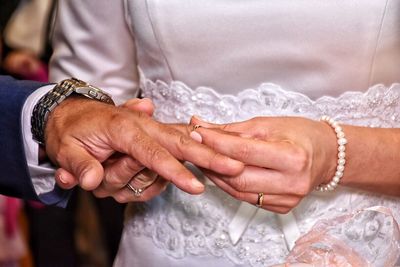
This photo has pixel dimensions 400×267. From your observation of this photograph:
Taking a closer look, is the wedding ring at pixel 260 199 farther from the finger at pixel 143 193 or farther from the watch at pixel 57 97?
the watch at pixel 57 97

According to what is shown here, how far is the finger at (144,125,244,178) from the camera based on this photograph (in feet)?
3.69

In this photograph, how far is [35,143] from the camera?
1.39m

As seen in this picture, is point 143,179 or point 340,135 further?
point 143,179

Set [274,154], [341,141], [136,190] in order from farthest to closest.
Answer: [136,190], [341,141], [274,154]

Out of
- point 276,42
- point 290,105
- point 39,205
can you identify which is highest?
point 276,42

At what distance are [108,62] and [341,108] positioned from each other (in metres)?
0.49

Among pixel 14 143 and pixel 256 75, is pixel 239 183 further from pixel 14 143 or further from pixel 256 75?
pixel 14 143

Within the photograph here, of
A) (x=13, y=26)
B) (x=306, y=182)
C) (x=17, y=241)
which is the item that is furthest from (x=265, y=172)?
(x=13, y=26)

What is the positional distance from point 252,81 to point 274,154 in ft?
0.98

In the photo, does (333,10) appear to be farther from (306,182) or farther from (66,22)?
(66,22)

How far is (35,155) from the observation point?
141 centimetres

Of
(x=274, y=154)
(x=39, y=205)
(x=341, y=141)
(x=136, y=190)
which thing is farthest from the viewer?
(x=39, y=205)

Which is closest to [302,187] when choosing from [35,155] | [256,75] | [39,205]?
[256,75]

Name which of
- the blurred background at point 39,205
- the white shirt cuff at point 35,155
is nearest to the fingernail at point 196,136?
the white shirt cuff at point 35,155
